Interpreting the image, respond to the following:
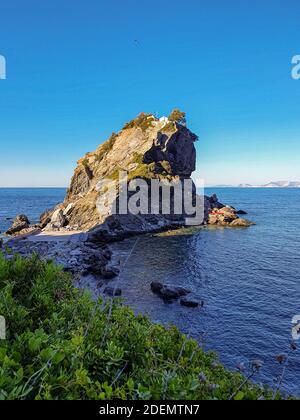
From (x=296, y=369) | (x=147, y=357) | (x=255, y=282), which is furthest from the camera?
(x=255, y=282)

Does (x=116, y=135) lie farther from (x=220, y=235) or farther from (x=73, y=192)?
(x=220, y=235)

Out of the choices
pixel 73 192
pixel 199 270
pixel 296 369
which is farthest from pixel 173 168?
pixel 296 369

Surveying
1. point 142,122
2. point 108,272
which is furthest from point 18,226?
point 142,122

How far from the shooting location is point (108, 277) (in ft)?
138

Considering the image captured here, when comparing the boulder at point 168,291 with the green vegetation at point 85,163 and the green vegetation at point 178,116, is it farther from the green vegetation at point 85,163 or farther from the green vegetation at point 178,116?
the green vegetation at point 178,116

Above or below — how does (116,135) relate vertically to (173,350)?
above

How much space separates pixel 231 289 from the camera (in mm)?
38406

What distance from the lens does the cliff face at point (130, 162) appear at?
270 feet

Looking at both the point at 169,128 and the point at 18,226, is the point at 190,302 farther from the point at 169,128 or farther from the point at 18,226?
the point at 169,128

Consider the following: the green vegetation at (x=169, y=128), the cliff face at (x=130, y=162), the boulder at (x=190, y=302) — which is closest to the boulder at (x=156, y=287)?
the boulder at (x=190, y=302)

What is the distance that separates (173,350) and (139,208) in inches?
2867

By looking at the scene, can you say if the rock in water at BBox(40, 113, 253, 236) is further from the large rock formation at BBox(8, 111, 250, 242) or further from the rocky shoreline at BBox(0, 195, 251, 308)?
the rocky shoreline at BBox(0, 195, 251, 308)

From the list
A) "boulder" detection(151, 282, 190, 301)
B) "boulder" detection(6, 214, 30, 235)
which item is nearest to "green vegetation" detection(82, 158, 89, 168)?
"boulder" detection(6, 214, 30, 235)
